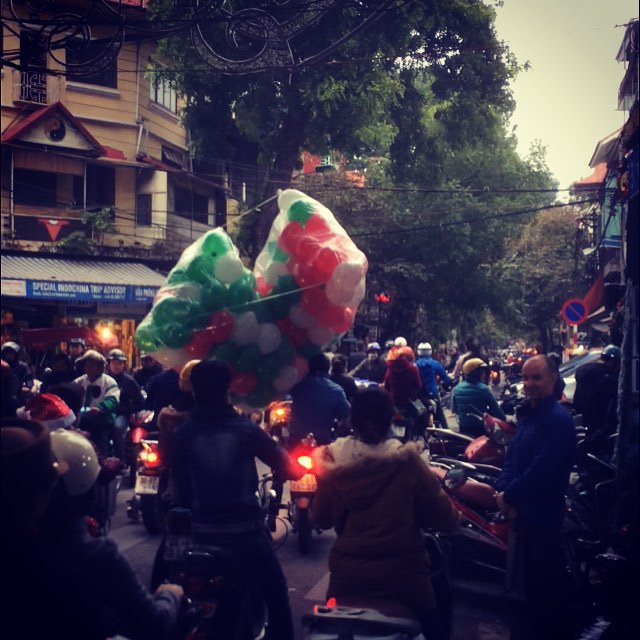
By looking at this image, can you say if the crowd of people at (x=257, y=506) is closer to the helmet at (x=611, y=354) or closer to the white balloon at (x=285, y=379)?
the white balloon at (x=285, y=379)

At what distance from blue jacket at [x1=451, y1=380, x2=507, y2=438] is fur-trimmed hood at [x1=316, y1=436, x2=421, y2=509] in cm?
557

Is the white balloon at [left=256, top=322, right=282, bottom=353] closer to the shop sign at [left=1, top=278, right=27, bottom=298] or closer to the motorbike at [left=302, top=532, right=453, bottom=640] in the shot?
the motorbike at [left=302, top=532, right=453, bottom=640]

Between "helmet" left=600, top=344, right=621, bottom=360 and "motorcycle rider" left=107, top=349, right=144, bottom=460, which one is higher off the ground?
"helmet" left=600, top=344, right=621, bottom=360

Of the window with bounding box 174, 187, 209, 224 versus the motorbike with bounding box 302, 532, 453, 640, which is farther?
the window with bounding box 174, 187, 209, 224

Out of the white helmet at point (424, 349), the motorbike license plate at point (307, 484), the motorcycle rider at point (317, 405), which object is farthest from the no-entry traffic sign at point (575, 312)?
the motorbike license plate at point (307, 484)

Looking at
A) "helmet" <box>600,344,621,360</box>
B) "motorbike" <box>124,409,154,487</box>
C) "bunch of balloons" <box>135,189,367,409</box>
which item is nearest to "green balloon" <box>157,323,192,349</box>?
"bunch of balloons" <box>135,189,367,409</box>

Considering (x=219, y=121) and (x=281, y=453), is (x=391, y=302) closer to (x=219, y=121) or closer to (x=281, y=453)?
(x=219, y=121)

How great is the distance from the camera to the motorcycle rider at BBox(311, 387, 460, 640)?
3373mm

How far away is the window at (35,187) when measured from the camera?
2298 cm

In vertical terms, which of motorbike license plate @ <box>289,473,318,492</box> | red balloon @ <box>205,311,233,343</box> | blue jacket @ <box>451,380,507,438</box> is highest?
red balloon @ <box>205,311,233,343</box>

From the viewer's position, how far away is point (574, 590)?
551 centimetres

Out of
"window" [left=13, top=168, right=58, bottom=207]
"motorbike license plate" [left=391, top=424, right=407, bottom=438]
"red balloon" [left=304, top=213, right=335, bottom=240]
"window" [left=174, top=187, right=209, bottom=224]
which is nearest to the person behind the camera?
"red balloon" [left=304, top=213, right=335, bottom=240]

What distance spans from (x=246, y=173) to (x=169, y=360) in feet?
59.8

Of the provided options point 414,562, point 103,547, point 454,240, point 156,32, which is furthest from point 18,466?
point 454,240
